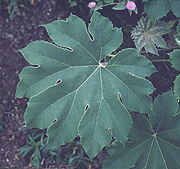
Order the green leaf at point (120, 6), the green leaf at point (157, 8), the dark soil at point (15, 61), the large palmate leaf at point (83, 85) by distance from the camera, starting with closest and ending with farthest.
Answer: the large palmate leaf at point (83, 85), the green leaf at point (157, 8), the green leaf at point (120, 6), the dark soil at point (15, 61)

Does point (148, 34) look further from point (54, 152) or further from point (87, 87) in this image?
point (54, 152)

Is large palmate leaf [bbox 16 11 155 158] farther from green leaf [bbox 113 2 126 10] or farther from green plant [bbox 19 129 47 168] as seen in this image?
green plant [bbox 19 129 47 168]

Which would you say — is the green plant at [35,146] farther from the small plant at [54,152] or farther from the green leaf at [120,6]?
the green leaf at [120,6]

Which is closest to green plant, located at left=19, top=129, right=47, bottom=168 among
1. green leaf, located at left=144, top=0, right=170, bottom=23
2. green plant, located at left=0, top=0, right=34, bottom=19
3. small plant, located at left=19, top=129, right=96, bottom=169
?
small plant, located at left=19, top=129, right=96, bottom=169

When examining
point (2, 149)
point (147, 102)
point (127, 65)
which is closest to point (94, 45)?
point (127, 65)

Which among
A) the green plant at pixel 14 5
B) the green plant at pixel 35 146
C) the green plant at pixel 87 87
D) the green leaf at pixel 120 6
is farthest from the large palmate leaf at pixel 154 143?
the green plant at pixel 14 5

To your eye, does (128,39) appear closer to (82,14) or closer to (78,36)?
(82,14)

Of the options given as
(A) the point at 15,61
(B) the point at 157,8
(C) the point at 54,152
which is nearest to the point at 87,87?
(B) the point at 157,8
